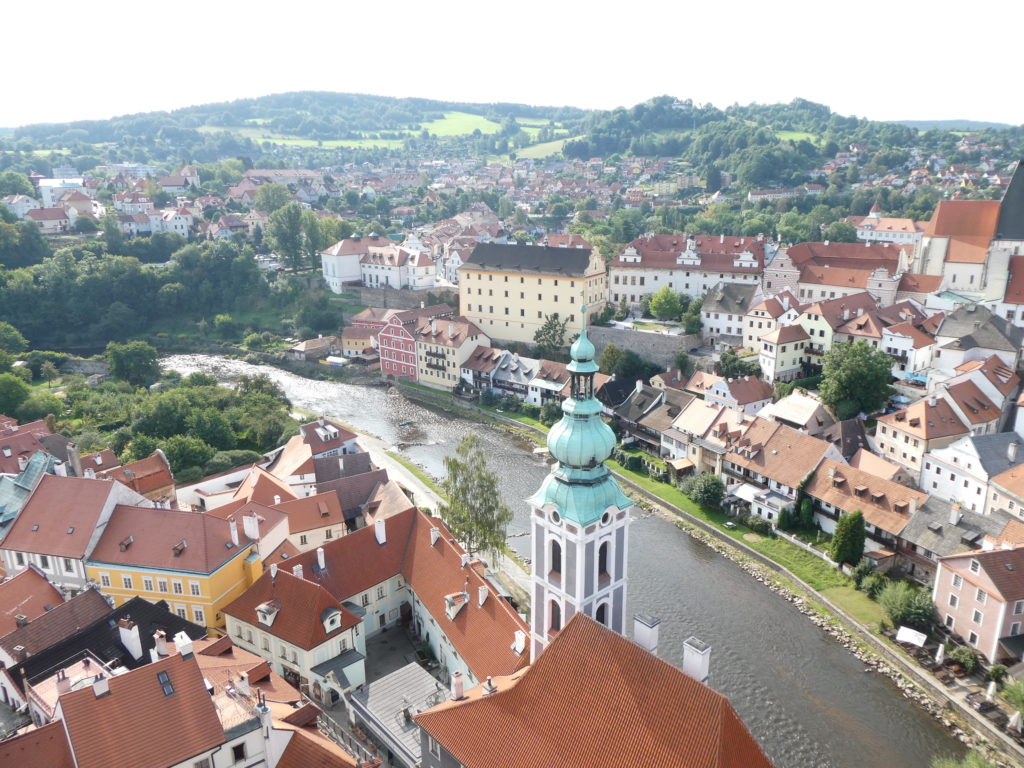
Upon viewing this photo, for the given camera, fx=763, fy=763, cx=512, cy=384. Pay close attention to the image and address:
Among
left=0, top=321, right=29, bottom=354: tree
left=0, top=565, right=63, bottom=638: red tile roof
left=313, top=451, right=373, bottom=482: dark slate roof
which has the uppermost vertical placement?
left=0, top=565, right=63, bottom=638: red tile roof

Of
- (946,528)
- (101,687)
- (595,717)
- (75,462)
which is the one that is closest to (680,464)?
(946,528)

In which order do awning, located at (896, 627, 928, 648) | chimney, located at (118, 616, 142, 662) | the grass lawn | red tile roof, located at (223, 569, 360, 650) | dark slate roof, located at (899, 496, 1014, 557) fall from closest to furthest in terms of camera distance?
chimney, located at (118, 616, 142, 662) < red tile roof, located at (223, 569, 360, 650) < awning, located at (896, 627, 928, 648) < the grass lawn < dark slate roof, located at (899, 496, 1014, 557)

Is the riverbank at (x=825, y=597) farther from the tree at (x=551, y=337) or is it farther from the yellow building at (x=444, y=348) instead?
the yellow building at (x=444, y=348)

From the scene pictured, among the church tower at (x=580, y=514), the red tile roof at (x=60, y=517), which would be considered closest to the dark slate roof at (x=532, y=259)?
the red tile roof at (x=60, y=517)

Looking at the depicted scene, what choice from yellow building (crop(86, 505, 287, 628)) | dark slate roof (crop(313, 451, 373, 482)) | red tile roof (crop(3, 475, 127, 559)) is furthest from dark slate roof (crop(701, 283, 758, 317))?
red tile roof (crop(3, 475, 127, 559))

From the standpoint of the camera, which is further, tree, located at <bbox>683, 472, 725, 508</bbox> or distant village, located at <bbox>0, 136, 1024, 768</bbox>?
tree, located at <bbox>683, 472, 725, 508</bbox>

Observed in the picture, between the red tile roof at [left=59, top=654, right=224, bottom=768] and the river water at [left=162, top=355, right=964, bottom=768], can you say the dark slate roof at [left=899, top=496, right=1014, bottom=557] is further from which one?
the red tile roof at [left=59, top=654, right=224, bottom=768]

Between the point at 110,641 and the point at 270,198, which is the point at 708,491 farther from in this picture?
the point at 270,198
